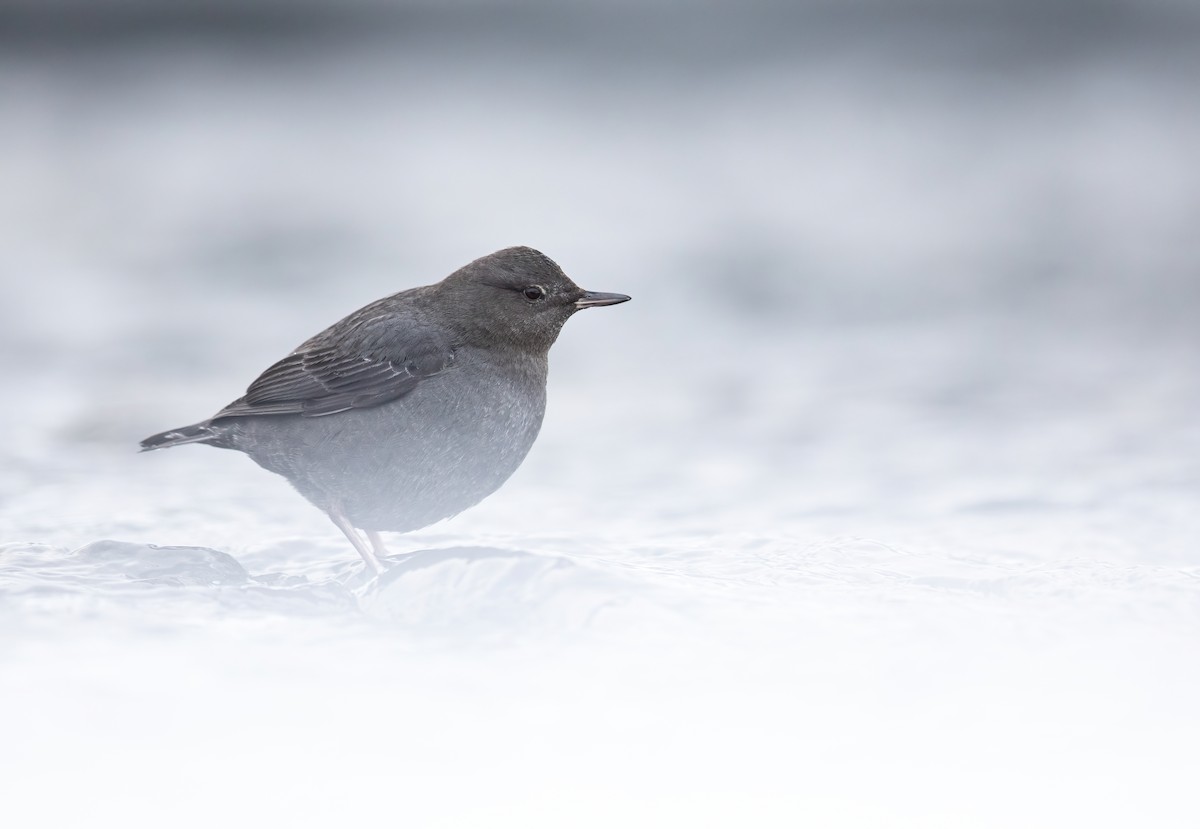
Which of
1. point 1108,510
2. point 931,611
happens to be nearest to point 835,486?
point 1108,510

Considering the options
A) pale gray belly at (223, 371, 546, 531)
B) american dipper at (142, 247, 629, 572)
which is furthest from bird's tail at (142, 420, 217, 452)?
pale gray belly at (223, 371, 546, 531)

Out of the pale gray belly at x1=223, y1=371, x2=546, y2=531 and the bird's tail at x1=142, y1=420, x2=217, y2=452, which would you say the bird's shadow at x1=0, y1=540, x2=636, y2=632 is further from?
the bird's tail at x1=142, y1=420, x2=217, y2=452

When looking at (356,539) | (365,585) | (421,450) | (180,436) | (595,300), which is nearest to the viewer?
(365,585)

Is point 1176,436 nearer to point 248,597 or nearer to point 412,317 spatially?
point 412,317

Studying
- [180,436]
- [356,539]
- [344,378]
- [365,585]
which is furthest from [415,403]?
[180,436]

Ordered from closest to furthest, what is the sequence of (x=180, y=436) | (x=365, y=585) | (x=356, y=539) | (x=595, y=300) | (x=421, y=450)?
(x=365, y=585), (x=421, y=450), (x=356, y=539), (x=595, y=300), (x=180, y=436)

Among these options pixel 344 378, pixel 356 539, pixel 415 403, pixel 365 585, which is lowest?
pixel 365 585

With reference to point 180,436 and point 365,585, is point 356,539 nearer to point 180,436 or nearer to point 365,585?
point 365,585

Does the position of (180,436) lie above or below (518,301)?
below
